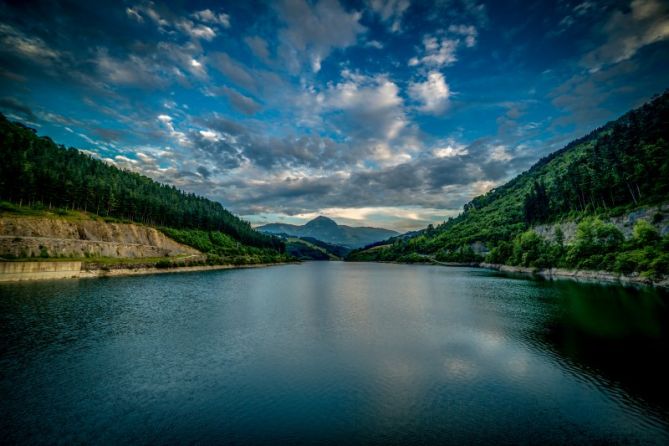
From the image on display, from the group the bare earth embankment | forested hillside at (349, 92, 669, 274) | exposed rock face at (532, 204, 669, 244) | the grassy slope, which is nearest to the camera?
forested hillside at (349, 92, 669, 274)

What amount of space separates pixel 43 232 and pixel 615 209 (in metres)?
168

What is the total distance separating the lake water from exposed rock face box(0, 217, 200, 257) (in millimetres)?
45639

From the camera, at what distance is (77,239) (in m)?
93.8

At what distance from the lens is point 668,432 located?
49.1ft

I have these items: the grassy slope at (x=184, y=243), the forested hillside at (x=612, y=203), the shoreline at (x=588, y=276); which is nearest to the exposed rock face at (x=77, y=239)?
the grassy slope at (x=184, y=243)

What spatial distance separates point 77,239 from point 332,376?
351 ft

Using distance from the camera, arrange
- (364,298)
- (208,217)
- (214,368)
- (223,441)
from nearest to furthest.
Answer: (223,441)
(214,368)
(364,298)
(208,217)

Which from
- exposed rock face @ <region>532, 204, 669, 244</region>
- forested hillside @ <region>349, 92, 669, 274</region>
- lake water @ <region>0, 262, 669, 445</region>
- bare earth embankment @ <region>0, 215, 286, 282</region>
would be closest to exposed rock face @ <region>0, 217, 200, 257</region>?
bare earth embankment @ <region>0, 215, 286, 282</region>

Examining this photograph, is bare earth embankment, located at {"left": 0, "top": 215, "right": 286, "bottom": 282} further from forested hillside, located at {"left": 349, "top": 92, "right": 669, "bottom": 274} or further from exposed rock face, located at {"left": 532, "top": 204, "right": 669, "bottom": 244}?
exposed rock face, located at {"left": 532, "top": 204, "right": 669, "bottom": 244}

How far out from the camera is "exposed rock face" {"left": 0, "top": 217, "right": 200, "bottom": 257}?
77312mm

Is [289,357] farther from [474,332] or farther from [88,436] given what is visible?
[474,332]

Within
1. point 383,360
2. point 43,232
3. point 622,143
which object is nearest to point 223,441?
point 383,360

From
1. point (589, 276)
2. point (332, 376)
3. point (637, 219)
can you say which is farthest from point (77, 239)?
point (637, 219)

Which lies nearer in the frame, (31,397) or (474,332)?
(31,397)
